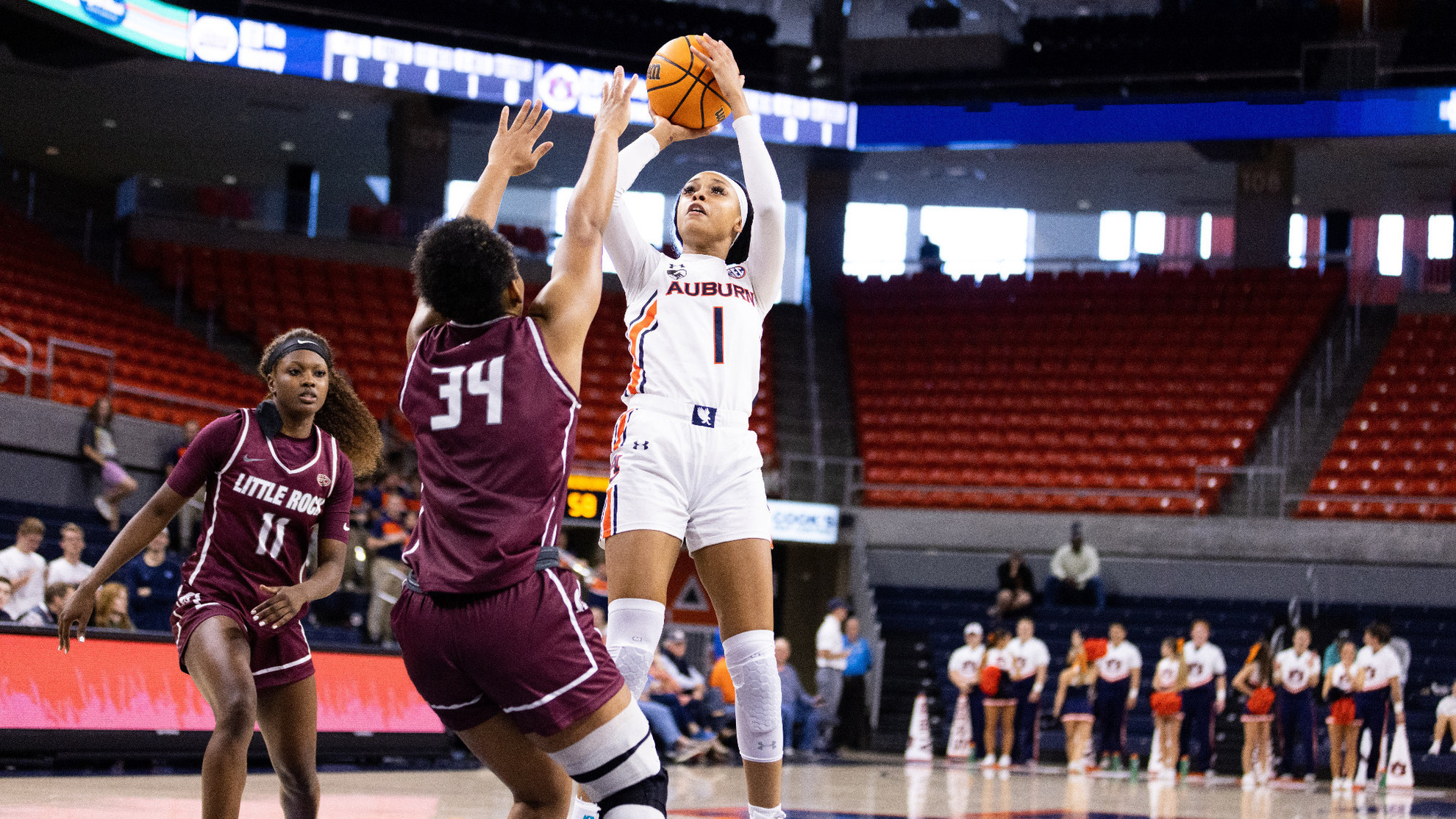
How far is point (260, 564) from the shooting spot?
495 cm

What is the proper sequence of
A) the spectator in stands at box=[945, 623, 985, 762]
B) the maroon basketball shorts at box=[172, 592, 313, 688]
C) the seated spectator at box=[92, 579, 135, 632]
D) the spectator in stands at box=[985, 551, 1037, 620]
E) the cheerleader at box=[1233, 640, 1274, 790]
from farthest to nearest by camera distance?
the spectator in stands at box=[985, 551, 1037, 620], the spectator in stands at box=[945, 623, 985, 762], the cheerleader at box=[1233, 640, 1274, 790], the seated spectator at box=[92, 579, 135, 632], the maroon basketball shorts at box=[172, 592, 313, 688]

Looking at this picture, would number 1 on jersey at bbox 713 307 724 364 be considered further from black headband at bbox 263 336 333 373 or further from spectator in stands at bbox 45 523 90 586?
spectator in stands at bbox 45 523 90 586

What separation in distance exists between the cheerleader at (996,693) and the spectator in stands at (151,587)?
885cm

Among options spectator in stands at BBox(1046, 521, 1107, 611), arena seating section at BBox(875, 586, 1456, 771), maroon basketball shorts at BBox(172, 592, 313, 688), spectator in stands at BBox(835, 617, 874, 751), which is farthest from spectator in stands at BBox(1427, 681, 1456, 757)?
maroon basketball shorts at BBox(172, 592, 313, 688)

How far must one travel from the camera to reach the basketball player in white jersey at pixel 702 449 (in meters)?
4.61

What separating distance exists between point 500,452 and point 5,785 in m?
5.78

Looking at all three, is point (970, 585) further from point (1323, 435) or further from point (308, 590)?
point (308, 590)

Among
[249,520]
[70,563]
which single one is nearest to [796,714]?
[70,563]

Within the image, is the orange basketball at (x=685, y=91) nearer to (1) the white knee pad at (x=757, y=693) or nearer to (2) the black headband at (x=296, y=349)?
(2) the black headband at (x=296, y=349)

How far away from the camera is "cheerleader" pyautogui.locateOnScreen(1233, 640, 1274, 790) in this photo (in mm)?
15633

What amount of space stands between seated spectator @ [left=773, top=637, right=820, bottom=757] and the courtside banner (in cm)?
637

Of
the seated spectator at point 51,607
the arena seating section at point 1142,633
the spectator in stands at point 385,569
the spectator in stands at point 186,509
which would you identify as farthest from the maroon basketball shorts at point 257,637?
the arena seating section at point 1142,633

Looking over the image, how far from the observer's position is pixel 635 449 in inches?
183

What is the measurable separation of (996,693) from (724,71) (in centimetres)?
1325
